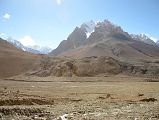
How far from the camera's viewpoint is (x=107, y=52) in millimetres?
189375

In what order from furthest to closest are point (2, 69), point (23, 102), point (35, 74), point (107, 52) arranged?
point (107, 52) < point (2, 69) < point (35, 74) < point (23, 102)

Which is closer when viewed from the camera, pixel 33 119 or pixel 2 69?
pixel 33 119

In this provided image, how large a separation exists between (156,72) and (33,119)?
89514 mm

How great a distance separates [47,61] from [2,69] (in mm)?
13750

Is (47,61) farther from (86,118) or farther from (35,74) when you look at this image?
(86,118)

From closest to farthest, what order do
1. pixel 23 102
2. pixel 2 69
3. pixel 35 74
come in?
1. pixel 23 102
2. pixel 35 74
3. pixel 2 69

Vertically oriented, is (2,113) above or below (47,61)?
below

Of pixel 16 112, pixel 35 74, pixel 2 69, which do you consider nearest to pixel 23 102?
pixel 16 112

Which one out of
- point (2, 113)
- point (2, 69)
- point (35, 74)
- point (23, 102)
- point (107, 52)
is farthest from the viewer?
point (107, 52)

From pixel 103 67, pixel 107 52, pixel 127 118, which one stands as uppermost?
pixel 107 52

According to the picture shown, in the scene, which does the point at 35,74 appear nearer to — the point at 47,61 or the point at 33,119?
the point at 47,61

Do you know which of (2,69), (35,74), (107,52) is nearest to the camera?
(35,74)

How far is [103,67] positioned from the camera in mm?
97750

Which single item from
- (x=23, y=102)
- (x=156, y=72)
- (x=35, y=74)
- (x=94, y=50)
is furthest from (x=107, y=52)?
(x=23, y=102)
